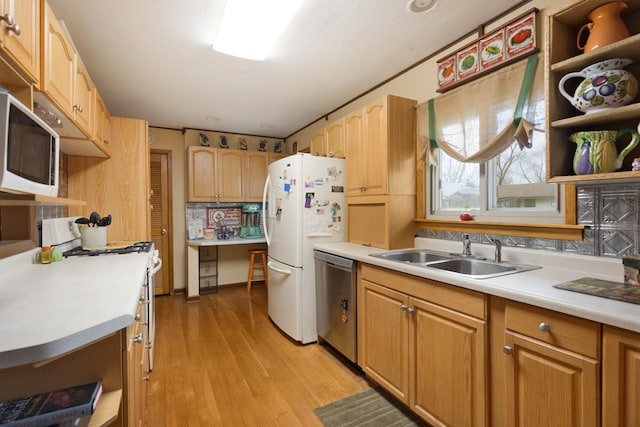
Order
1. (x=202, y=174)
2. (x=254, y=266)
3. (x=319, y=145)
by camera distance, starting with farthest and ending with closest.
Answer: (x=254, y=266) → (x=202, y=174) → (x=319, y=145)

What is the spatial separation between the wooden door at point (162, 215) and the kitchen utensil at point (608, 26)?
14.5ft

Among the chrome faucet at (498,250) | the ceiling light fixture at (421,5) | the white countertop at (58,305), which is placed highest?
the ceiling light fixture at (421,5)

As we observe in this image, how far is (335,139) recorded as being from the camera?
9.70 ft

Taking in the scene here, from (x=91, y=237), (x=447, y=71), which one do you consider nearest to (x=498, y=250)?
(x=447, y=71)

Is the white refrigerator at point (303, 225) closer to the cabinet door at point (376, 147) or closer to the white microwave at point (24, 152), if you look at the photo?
the cabinet door at point (376, 147)

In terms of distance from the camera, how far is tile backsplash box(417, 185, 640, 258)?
133 cm

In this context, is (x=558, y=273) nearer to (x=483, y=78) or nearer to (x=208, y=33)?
(x=483, y=78)

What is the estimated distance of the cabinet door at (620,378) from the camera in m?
0.88

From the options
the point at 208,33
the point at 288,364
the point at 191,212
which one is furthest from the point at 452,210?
the point at 191,212

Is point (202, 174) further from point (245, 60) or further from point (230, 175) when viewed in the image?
point (245, 60)

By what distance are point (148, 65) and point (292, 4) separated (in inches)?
56.7

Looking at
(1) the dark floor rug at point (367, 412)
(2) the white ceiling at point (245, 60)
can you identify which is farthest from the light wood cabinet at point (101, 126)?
(1) the dark floor rug at point (367, 412)

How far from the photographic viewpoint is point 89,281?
4.17ft

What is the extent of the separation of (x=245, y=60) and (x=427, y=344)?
2.35m
